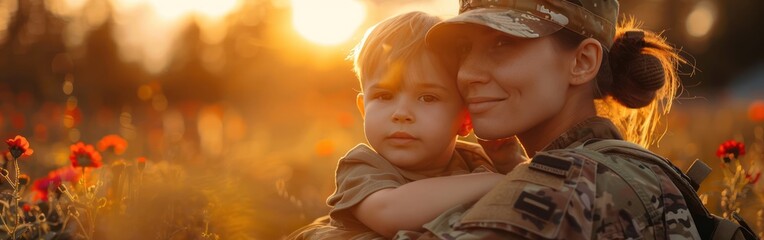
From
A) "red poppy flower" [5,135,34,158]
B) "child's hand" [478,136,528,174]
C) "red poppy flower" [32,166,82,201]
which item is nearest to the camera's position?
"red poppy flower" [5,135,34,158]

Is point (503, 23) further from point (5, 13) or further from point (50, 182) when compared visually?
point (5, 13)

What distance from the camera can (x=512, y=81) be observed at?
317 centimetres

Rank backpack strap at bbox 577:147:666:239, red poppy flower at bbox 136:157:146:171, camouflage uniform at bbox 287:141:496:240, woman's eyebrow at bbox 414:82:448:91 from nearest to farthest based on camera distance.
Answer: backpack strap at bbox 577:147:666:239 → camouflage uniform at bbox 287:141:496:240 → woman's eyebrow at bbox 414:82:448:91 → red poppy flower at bbox 136:157:146:171

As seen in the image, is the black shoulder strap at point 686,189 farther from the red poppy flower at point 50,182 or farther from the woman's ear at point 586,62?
the red poppy flower at point 50,182

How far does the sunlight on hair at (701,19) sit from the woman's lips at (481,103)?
2991 cm

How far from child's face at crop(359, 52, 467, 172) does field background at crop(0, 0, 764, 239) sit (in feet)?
1.74

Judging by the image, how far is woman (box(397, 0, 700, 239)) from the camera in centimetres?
248

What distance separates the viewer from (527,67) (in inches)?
125

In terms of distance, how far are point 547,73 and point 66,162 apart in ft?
17.3

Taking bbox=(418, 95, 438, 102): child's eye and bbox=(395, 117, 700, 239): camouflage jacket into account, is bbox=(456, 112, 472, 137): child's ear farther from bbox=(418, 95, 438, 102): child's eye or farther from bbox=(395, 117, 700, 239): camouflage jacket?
bbox=(395, 117, 700, 239): camouflage jacket

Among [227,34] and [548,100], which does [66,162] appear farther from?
[227,34]

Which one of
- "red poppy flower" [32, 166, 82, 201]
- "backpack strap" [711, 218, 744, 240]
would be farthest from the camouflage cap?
"red poppy flower" [32, 166, 82, 201]

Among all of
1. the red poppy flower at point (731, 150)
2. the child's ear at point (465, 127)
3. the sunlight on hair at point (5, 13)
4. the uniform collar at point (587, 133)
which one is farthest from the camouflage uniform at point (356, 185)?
the sunlight on hair at point (5, 13)

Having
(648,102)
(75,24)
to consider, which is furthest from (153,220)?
(75,24)
